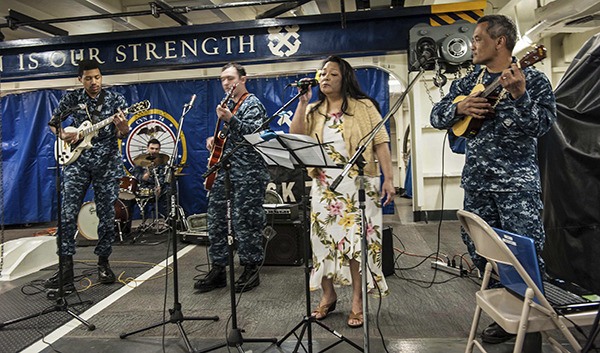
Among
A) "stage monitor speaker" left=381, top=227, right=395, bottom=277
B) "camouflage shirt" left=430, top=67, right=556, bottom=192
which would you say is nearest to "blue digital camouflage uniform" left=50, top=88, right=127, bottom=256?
"stage monitor speaker" left=381, top=227, right=395, bottom=277

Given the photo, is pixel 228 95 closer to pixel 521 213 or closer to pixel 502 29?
pixel 502 29

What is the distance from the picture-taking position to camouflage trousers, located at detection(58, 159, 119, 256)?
3.27 m

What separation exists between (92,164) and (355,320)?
2.43 m

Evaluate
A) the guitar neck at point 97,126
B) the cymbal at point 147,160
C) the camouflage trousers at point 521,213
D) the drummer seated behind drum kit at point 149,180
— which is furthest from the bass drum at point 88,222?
the camouflage trousers at point 521,213

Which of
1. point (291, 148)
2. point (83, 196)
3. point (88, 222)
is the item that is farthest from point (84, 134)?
point (88, 222)

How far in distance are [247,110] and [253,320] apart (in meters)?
1.53

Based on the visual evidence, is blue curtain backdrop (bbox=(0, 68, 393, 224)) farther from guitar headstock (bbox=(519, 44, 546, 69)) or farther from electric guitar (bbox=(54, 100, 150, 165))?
guitar headstock (bbox=(519, 44, 546, 69))

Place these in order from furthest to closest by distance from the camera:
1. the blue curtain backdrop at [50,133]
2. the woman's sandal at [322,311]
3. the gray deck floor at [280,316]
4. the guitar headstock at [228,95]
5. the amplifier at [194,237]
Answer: the blue curtain backdrop at [50,133], the amplifier at [194,237], the guitar headstock at [228,95], the woman's sandal at [322,311], the gray deck floor at [280,316]

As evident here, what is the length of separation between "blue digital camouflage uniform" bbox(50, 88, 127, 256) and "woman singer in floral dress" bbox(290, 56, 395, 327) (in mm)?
1868

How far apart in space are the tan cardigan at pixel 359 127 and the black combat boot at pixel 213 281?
1.39 m

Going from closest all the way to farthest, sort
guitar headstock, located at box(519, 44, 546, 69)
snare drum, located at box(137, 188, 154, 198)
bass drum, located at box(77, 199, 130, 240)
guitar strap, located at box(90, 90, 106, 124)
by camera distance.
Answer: guitar headstock, located at box(519, 44, 546, 69), guitar strap, located at box(90, 90, 106, 124), bass drum, located at box(77, 199, 130, 240), snare drum, located at box(137, 188, 154, 198)

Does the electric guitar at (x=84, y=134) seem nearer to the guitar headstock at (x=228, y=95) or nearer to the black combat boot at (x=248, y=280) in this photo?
the guitar headstock at (x=228, y=95)

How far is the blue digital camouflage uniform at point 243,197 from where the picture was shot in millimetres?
3172

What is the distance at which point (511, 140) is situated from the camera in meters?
2.05
